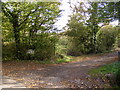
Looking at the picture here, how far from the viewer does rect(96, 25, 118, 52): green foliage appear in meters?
14.7

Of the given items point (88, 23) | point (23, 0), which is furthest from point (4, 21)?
point (88, 23)

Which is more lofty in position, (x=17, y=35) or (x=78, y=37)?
(x=17, y=35)


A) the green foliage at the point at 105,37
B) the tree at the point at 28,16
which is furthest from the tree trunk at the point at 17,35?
the green foliage at the point at 105,37

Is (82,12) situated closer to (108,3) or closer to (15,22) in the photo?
(108,3)

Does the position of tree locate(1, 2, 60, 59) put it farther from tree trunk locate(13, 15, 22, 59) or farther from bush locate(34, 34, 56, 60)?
bush locate(34, 34, 56, 60)

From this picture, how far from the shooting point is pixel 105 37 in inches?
603

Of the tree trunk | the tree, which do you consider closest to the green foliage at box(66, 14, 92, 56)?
the tree

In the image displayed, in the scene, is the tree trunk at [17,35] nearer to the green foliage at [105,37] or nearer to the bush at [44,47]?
the bush at [44,47]

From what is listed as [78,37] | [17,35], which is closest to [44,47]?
[17,35]

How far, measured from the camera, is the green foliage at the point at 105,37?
48.2 ft

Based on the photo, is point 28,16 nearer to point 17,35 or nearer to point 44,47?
point 17,35

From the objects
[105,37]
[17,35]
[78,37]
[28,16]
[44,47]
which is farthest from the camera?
[105,37]

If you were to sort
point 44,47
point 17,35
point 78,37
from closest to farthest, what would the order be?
point 17,35 < point 44,47 < point 78,37

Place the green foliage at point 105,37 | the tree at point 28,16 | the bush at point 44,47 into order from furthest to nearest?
the green foliage at point 105,37 → the bush at point 44,47 → the tree at point 28,16
